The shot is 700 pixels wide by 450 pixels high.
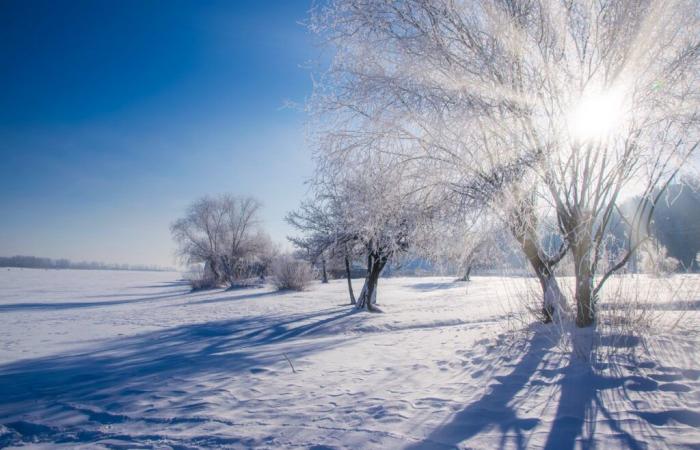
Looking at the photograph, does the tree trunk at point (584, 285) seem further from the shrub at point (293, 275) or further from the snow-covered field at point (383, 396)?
the shrub at point (293, 275)

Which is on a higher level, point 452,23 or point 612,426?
point 452,23

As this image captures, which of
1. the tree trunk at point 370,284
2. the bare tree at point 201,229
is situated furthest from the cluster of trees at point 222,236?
the tree trunk at point 370,284

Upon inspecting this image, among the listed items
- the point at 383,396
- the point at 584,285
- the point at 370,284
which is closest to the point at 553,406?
the point at 383,396

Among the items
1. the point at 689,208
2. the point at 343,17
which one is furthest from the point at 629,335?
the point at 689,208

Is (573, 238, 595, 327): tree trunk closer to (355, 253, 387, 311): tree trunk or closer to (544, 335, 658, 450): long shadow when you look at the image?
(544, 335, 658, 450): long shadow

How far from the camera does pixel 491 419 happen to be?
2844 millimetres

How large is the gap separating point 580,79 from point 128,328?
45.0ft

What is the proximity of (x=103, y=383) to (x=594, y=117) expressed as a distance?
24.7 feet

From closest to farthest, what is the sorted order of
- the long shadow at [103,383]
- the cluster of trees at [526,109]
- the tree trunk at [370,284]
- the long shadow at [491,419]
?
the long shadow at [491,419]
the long shadow at [103,383]
the cluster of trees at [526,109]
the tree trunk at [370,284]

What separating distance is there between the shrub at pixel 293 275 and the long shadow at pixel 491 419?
936 inches

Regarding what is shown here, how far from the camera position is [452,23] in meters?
5.91

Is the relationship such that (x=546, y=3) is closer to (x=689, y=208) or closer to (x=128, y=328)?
(x=128, y=328)

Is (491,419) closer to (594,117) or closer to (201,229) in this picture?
(594,117)

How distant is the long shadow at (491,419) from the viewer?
2.54m
